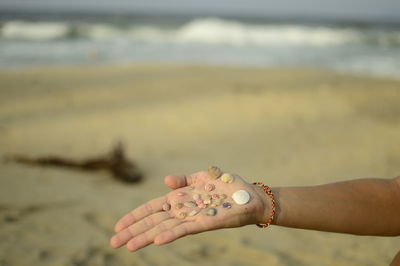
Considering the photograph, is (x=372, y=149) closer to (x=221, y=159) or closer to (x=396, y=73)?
(x=221, y=159)

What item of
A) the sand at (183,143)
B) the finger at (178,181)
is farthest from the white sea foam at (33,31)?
the finger at (178,181)

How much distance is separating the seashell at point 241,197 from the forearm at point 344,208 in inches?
6.9

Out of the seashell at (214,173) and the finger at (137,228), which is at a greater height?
the seashell at (214,173)

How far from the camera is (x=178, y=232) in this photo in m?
1.52

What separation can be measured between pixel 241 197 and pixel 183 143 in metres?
4.58

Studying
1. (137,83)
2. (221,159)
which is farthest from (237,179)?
(137,83)

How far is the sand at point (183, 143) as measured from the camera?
10.2 ft

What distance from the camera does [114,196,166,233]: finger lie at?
1644 mm

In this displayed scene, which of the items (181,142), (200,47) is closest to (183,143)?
(181,142)

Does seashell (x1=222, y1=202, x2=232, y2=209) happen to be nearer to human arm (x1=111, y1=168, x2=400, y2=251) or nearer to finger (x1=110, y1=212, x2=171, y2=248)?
human arm (x1=111, y1=168, x2=400, y2=251)

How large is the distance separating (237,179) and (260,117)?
221 inches

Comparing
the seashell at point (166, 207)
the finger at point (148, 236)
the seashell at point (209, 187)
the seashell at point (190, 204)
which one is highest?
the seashell at point (209, 187)

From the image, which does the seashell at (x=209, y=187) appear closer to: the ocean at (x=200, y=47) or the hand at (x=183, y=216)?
the hand at (x=183, y=216)

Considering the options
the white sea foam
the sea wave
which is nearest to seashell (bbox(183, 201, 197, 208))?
the sea wave
